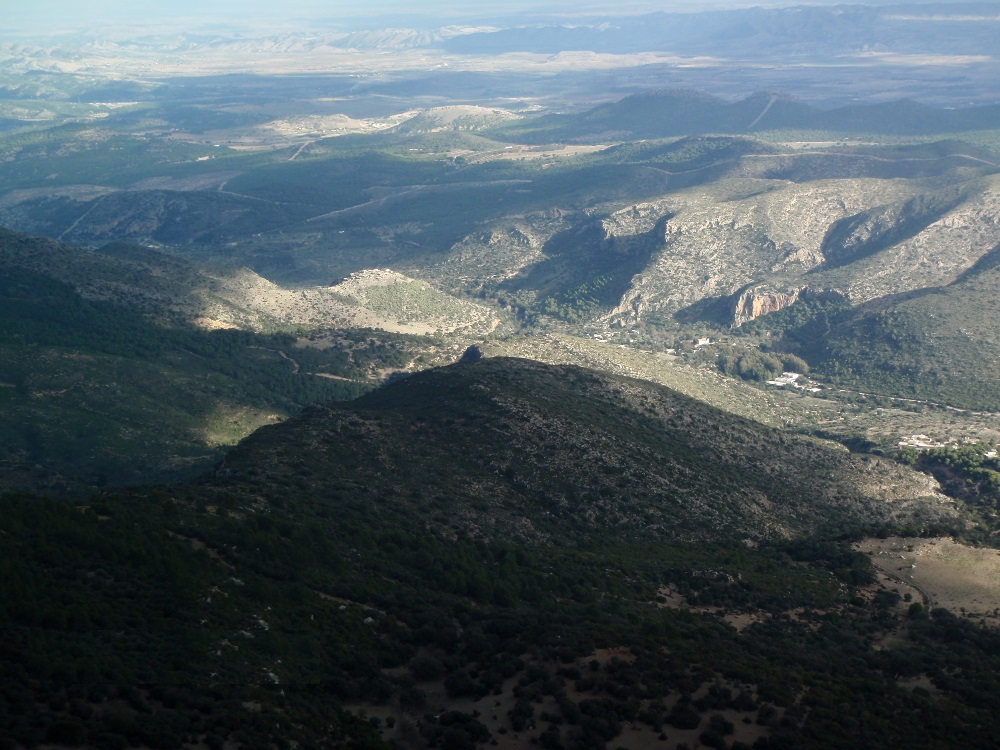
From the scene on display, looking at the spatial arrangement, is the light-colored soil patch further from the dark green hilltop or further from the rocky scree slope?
the rocky scree slope

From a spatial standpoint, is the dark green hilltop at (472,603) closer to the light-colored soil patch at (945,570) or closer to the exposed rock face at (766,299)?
the light-colored soil patch at (945,570)

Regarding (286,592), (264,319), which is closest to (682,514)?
(286,592)

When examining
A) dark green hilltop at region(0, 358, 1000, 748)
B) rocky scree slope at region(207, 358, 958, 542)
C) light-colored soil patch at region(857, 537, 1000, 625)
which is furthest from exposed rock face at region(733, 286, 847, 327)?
light-colored soil patch at region(857, 537, 1000, 625)

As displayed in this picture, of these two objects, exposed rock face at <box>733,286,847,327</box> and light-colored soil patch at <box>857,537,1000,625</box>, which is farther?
exposed rock face at <box>733,286,847,327</box>

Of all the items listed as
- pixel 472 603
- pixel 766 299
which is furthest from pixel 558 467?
pixel 766 299

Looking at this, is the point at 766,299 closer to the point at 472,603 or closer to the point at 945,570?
the point at 945,570

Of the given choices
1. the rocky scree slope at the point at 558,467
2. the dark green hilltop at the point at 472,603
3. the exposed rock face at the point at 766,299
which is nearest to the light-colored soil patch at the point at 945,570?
the dark green hilltop at the point at 472,603
